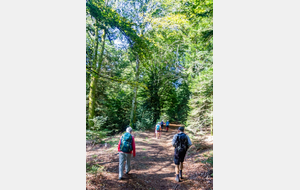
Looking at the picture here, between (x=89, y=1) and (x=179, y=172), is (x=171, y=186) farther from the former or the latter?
(x=89, y=1)

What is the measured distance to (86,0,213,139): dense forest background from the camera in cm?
319

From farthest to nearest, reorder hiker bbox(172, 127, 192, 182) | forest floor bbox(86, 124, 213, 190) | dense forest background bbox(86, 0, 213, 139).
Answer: dense forest background bbox(86, 0, 213, 139)
hiker bbox(172, 127, 192, 182)
forest floor bbox(86, 124, 213, 190)

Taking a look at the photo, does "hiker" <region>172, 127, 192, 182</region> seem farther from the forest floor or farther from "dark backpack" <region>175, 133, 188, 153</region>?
the forest floor

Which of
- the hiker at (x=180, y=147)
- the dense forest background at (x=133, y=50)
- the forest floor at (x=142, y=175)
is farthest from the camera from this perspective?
the dense forest background at (x=133, y=50)

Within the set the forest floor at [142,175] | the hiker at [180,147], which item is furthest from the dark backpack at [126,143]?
the hiker at [180,147]

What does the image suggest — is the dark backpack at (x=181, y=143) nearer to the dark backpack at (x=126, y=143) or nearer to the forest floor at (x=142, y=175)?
the forest floor at (x=142, y=175)

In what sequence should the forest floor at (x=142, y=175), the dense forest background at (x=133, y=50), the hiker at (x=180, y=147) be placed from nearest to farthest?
1. the forest floor at (x=142, y=175)
2. the hiker at (x=180, y=147)
3. the dense forest background at (x=133, y=50)

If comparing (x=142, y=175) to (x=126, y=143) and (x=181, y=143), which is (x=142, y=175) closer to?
(x=126, y=143)

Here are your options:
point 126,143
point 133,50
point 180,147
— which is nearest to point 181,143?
point 180,147

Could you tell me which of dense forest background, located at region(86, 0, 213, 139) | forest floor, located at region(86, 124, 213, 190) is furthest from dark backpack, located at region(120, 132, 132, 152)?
dense forest background, located at region(86, 0, 213, 139)

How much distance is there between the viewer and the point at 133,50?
3689 mm

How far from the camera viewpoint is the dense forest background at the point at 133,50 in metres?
3.19
